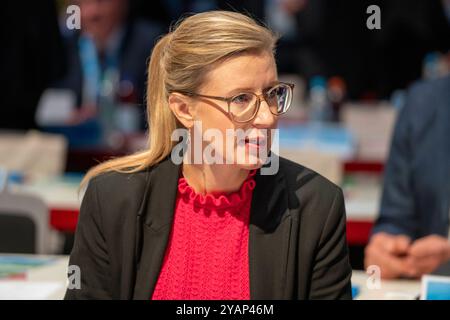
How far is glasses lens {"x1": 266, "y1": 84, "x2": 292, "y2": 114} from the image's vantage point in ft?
6.20

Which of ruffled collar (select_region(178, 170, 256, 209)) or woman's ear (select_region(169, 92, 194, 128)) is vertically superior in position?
woman's ear (select_region(169, 92, 194, 128))

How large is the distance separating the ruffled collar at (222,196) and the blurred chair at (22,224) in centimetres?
95

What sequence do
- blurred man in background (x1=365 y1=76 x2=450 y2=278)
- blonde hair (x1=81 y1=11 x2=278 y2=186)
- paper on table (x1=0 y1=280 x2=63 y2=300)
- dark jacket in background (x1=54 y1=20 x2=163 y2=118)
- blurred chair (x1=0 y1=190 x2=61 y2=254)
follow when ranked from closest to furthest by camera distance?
blonde hair (x1=81 y1=11 x2=278 y2=186), paper on table (x1=0 y1=280 x2=63 y2=300), blurred chair (x1=0 y1=190 x2=61 y2=254), blurred man in background (x1=365 y1=76 x2=450 y2=278), dark jacket in background (x1=54 y1=20 x2=163 y2=118)

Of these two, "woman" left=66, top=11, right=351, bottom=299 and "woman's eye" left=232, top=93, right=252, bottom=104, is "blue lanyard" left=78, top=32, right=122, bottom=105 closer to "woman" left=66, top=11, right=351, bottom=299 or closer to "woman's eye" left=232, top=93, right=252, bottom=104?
"woman" left=66, top=11, right=351, bottom=299

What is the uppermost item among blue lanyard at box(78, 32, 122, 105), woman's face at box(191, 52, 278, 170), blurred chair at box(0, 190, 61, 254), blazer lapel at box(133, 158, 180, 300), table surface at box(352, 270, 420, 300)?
blue lanyard at box(78, 32, 122, 105)

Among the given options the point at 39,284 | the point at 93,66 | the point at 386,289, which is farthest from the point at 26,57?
the point at 386,289

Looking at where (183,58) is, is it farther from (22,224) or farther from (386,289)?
(22,224)

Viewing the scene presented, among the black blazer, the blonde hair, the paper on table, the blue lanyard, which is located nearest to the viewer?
the blonde hair

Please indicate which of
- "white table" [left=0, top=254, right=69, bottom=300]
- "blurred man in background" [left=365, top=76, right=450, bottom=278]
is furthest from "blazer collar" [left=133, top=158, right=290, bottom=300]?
"blurred man in background" [left=365, top=76, right=450, bottom=278]

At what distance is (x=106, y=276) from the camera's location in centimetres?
203

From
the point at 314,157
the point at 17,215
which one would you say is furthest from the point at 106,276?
the point at 314,157

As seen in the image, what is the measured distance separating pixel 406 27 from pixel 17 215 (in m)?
6.44

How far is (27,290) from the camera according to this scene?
2.49 metres
